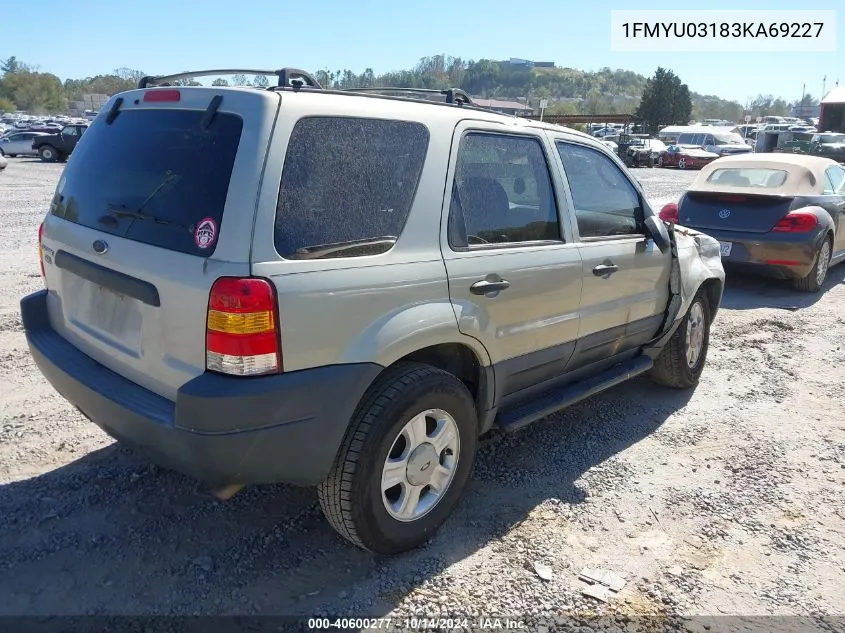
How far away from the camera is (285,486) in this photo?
136 inches

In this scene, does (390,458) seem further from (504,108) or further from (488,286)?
(504,108)

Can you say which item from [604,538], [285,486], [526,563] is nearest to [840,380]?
[604,538]

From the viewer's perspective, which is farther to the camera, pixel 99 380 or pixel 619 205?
pixel 619 205

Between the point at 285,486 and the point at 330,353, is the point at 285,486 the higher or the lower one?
the lower one

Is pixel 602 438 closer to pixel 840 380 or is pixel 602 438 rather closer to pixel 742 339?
pixel 840 380

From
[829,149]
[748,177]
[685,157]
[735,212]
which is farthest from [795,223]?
[685,157]

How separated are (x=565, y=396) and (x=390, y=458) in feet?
4.21

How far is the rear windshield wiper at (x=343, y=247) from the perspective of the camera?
8.04 ft

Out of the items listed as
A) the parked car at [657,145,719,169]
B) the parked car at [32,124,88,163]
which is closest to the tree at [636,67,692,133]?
the parked car at [657,145,719,169]

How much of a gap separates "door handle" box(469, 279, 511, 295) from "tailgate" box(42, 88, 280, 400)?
42.6 inches

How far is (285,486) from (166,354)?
4.01 ft

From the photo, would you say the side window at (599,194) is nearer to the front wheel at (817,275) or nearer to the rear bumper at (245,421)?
the rear bumper at (245,421)

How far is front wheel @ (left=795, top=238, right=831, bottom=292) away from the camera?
805 cm

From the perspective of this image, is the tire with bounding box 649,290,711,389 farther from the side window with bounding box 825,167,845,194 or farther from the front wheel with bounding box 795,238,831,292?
the side window with bounding box 825,167,845,194
